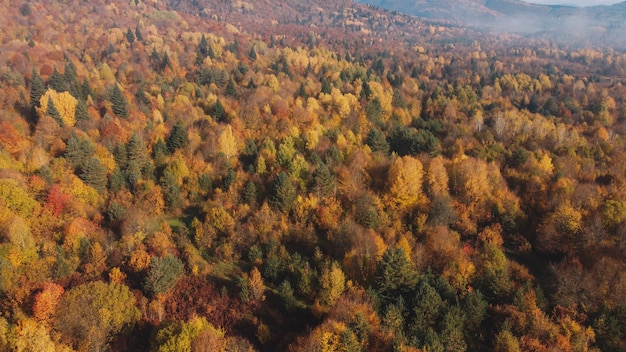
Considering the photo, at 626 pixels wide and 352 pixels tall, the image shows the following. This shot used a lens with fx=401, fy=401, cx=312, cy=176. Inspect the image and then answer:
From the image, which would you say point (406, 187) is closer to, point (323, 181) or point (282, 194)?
point (323, 181)

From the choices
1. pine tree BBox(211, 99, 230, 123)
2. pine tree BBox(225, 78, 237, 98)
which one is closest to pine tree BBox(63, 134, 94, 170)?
pine tree BBox(211, 99, 230, 123)

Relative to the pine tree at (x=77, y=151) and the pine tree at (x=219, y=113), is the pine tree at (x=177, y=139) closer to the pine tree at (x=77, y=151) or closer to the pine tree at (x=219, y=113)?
the pine tree at (x=77, y=151)

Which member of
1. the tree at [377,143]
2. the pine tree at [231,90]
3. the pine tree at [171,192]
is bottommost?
the pine tree at [171,192]

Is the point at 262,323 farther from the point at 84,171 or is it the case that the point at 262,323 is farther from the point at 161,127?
the point at 161,127

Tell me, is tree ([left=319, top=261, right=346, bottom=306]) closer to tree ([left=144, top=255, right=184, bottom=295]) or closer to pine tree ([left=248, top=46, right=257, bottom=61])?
tree ([left=144, top=255, right=184, bottom=295])

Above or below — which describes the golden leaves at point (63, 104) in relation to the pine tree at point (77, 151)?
above

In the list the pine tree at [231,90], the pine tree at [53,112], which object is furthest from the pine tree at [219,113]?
the pine tree at [53,112]

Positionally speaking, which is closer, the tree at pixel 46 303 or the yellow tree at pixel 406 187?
the tree at pixel 46 303

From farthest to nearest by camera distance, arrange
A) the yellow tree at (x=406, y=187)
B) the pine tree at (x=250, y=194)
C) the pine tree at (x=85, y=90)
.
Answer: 1. the pine tree at (x=85, y=90)
2. the yellow tree at (x=406, y=187)
3. the pine tree at (x=250, y=194)
